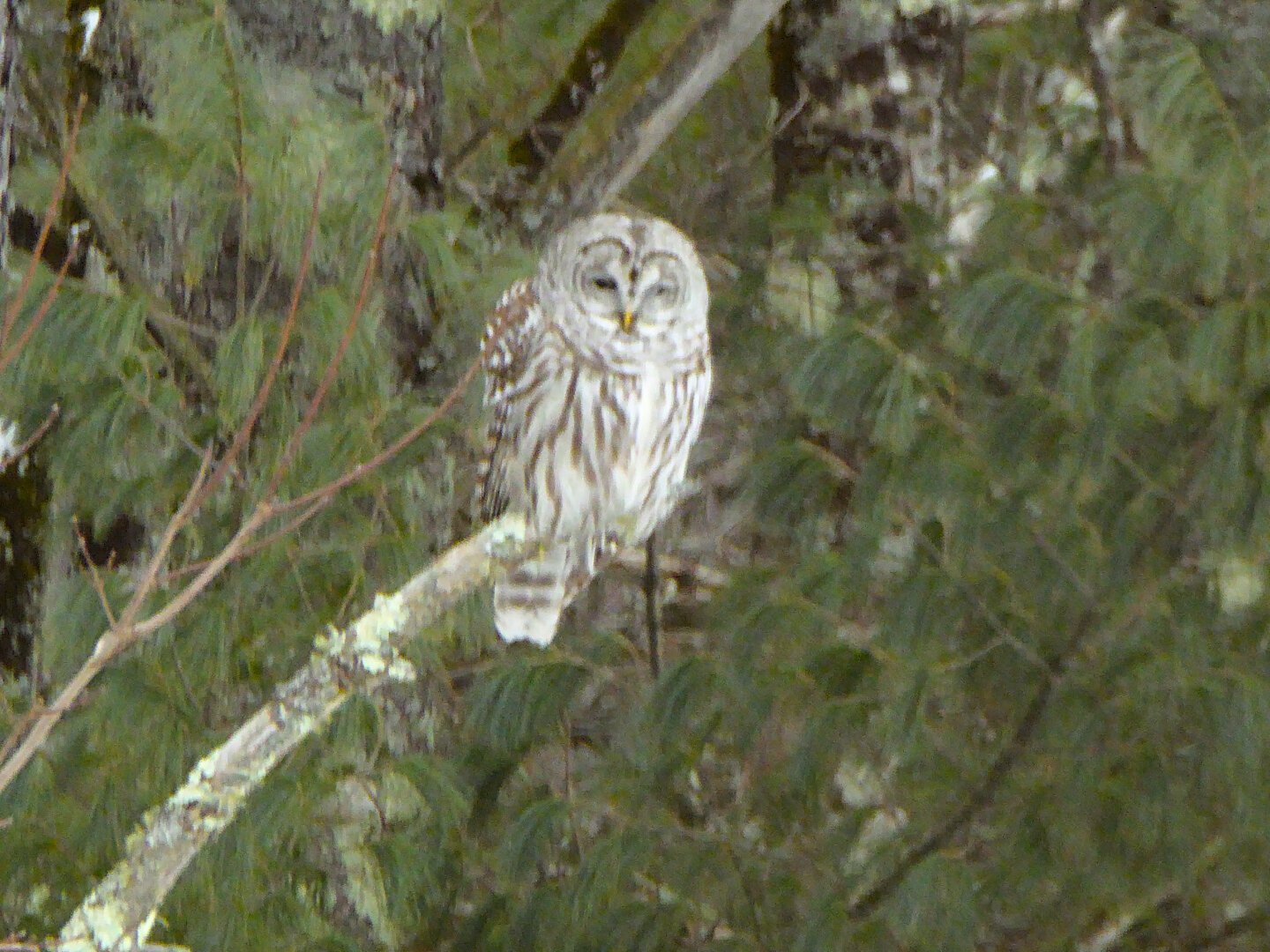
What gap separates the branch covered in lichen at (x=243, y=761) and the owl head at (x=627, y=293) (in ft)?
4.24

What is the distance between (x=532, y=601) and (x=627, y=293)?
702mm

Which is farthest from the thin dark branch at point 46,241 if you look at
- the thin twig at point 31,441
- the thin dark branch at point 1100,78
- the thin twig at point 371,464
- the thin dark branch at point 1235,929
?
the thin dark branch at point 1235,929

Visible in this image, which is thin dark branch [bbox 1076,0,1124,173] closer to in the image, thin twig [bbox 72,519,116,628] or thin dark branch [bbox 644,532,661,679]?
thin dark branch [bbox 644,532,661,679]

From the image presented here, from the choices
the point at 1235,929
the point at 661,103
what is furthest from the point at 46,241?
the point at 1235,929

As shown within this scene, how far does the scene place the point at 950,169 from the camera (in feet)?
20.2

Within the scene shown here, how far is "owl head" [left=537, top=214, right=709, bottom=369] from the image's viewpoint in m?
4.27

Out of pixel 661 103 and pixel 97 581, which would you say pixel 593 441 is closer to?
pixel 661 103

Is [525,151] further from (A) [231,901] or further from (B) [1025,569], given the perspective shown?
(A) [231,901]

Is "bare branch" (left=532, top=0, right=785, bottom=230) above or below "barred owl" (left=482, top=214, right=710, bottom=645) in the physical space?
above

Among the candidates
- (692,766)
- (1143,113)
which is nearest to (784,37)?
(1143,113)

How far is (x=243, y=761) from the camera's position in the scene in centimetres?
275

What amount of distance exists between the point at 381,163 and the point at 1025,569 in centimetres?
159

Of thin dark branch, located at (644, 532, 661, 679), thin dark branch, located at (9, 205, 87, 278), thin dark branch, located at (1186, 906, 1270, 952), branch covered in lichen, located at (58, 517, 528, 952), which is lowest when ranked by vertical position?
thin dark branch, located at (1186, 906, 1270, 952)

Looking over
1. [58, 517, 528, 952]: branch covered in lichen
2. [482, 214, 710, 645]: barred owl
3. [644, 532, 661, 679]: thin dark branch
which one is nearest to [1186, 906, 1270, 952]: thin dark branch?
[644, 532, 661, 679]: thin dark branch
